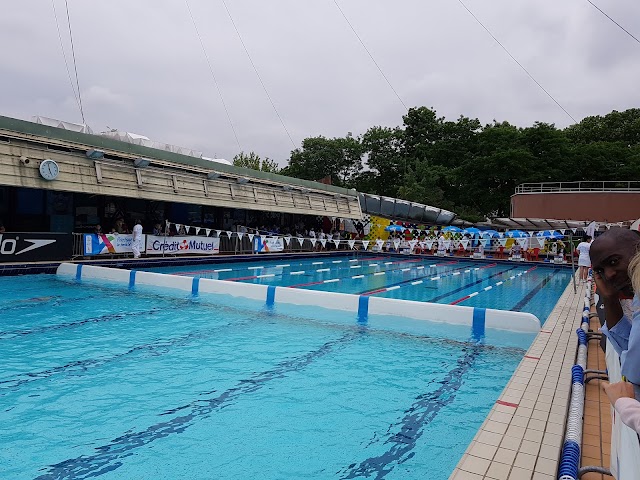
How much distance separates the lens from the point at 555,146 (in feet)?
123

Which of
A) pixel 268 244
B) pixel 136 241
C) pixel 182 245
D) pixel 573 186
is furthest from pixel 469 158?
pixel 136 241

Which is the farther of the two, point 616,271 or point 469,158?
point 469,158

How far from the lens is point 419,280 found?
1573cm

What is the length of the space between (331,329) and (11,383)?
4845mm

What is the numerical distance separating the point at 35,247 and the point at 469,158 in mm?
36525

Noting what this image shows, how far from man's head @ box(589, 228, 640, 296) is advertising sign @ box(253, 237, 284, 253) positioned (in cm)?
1837

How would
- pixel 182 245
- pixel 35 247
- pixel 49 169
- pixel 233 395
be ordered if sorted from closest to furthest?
pixel 233 395 < pixel 49 169 < pixel 35 247 < pixel 182 245

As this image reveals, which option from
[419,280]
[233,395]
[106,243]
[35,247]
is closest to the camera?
[233,395]

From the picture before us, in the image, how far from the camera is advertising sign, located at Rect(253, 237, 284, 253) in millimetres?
20344

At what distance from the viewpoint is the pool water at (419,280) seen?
12.1 m

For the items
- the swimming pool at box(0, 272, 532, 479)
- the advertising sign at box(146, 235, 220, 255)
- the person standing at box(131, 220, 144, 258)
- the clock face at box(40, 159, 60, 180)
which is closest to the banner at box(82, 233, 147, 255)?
the person standing at box(131, 220, 144, 258)

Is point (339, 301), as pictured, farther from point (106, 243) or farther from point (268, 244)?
point (268, 244)

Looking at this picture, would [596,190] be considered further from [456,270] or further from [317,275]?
[317,275]

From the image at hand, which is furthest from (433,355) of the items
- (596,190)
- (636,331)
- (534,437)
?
(596,190)
